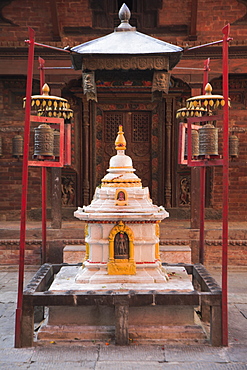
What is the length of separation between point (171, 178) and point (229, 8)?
13.9ft

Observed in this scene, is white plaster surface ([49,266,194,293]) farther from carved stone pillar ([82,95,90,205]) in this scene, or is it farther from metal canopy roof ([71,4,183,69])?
carved stone pillar ([82,95,90,205])

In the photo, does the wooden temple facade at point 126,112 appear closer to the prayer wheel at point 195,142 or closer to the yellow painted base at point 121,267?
the prayer wheel at point 195,142

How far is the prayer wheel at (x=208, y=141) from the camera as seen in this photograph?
6031 millimetres

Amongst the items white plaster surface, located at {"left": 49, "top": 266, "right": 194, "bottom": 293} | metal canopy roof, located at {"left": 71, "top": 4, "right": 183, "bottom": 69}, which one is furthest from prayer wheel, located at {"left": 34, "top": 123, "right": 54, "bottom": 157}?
white plaster surface, located at {"left": 49, "top": 266, "right": 194, "bottom": 293}

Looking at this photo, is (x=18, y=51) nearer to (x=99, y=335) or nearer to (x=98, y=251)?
(x=98, y=251)

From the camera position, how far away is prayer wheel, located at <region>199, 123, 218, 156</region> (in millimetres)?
6031

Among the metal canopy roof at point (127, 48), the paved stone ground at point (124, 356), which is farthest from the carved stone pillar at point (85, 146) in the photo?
the paved stone ground at point (124, 356)

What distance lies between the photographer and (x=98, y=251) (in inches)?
239

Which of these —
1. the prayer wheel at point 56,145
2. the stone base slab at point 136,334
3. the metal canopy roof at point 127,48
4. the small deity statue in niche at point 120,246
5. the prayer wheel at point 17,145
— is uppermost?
the metal canopy roof at point 127,48

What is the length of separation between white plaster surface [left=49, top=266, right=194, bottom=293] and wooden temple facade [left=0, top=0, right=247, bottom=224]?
5.19 meters

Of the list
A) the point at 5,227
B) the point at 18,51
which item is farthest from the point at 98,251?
the point at 18,51

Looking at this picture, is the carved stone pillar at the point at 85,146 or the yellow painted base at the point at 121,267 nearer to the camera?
the yellow painted base at the point at 121,267

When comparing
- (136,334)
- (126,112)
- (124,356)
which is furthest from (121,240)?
(126,112)

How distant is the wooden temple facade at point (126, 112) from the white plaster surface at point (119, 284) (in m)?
5.19
